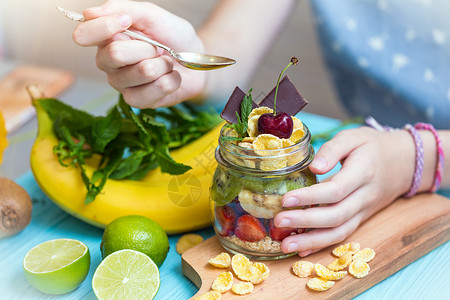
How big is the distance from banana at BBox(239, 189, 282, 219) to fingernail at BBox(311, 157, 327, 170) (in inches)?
2.8

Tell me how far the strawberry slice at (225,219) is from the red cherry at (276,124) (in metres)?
0.13

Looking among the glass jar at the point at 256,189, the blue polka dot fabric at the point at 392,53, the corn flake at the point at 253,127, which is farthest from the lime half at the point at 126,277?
the blue polka dot fabric at the point at 392,53

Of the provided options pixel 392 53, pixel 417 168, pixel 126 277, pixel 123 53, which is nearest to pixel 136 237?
pixel 126 277

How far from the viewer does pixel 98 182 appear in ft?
2.77

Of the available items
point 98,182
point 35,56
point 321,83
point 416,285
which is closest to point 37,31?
point 35,56

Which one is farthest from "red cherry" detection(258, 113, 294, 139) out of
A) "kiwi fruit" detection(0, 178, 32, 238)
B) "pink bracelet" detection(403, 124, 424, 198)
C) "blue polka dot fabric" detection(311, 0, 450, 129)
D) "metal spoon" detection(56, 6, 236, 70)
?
"blue polka dot fabric" detection(311, 0, 450, 129)

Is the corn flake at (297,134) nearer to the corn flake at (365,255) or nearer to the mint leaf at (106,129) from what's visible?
the corn flake at (365,255)

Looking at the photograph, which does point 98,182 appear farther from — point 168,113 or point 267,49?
point 267,49

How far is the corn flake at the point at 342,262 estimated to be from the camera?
2.34 feet

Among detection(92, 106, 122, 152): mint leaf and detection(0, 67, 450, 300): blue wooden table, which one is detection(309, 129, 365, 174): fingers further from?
detection(92, 106, 122, 152): mint leaf

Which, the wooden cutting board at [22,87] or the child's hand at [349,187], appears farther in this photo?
the wooden cutting board at [22,87]

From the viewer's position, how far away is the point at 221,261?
0.73 m

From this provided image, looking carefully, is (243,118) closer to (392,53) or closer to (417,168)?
(417,168)

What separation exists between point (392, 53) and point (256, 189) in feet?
2.44
